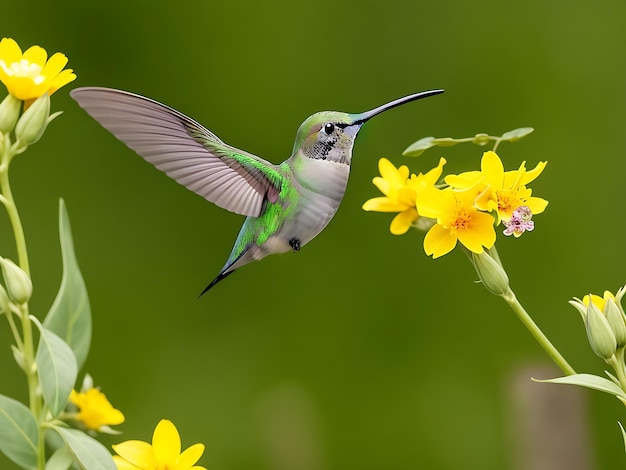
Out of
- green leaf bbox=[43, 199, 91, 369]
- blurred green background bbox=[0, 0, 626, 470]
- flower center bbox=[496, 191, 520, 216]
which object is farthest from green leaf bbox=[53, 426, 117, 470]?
blurred green background bbox=[0, 0, 626, 470]

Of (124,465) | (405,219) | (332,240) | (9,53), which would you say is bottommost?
(124,465)

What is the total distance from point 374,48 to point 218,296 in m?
0.74

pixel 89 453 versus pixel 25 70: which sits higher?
pixel 25 70

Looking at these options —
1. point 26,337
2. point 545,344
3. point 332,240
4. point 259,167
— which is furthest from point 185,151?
point 332,240

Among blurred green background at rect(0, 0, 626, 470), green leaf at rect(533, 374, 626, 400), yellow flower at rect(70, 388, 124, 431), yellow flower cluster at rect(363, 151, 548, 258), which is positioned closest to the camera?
green leaf at rect(533, 374, 626, 400)

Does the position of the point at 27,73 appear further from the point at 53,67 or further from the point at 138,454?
the point at 138,454

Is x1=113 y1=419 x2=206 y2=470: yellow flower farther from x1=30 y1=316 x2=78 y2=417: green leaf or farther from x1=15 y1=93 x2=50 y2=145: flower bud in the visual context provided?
x1=15 y1=93 x2=50 y2=145: flower bud

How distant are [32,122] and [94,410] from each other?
10.6 inches

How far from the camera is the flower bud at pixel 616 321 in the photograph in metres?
0.56

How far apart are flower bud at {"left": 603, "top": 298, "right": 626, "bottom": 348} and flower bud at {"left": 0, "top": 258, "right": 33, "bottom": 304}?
398 millimetres

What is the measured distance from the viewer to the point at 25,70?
2.06 ft

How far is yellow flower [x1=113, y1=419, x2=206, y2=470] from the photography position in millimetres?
563

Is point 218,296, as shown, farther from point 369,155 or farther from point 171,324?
point 369,155

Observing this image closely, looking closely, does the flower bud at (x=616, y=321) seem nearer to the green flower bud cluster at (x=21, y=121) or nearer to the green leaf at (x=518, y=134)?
the green leaf at (x=518, y=134)
